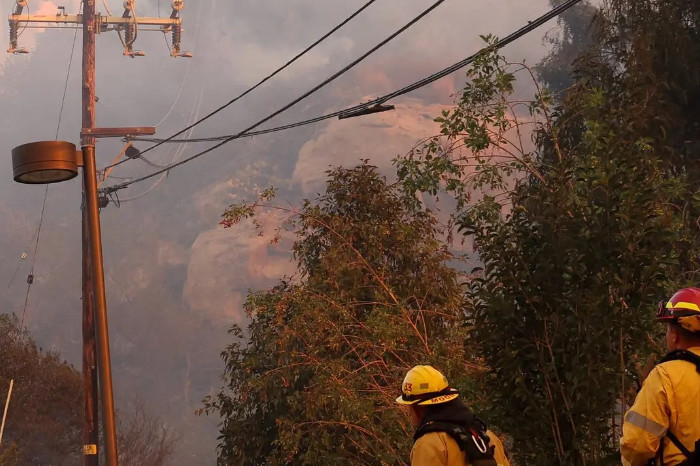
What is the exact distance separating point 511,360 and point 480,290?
0.59 metres

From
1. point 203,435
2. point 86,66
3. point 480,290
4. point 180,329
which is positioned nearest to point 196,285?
point 180,329

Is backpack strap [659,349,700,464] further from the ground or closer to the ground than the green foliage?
closer to the ground

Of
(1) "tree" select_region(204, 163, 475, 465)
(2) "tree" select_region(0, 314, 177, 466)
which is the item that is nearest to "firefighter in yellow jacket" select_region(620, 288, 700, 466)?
(1) "tree" select_region(204, 163, 475, 465)

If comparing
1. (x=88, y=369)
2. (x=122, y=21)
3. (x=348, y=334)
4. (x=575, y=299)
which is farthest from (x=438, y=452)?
(x=122, y=21)

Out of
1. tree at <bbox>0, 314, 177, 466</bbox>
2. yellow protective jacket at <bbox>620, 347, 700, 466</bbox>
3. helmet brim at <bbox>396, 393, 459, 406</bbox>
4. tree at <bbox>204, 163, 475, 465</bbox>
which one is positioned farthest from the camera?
tree at <bbox>0, 314, 177, 466</bbox>

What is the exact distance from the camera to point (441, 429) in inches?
190

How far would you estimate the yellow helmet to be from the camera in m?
4.98

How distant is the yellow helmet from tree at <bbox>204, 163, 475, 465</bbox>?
16.9 feet

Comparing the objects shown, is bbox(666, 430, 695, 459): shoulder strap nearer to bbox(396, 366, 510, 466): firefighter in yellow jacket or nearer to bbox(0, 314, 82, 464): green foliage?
bbox(396, 366, 510, 466): firefighter in yellow jacket

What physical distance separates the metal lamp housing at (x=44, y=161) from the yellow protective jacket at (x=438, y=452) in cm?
443

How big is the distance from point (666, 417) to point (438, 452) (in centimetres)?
Answer: 112

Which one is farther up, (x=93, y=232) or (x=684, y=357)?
(x=93, y=232)

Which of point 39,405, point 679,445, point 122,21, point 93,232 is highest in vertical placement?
point 122,21

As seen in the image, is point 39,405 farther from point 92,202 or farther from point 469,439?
point 469,439
